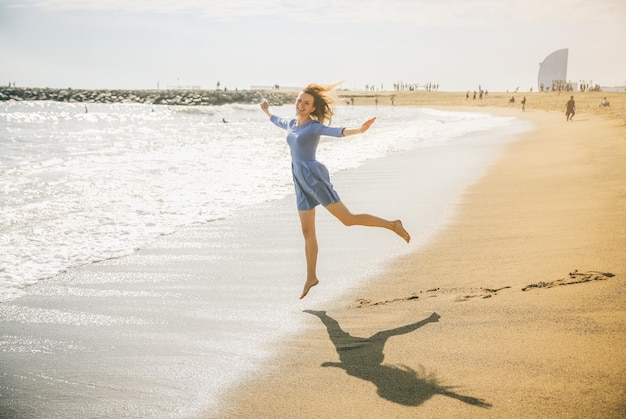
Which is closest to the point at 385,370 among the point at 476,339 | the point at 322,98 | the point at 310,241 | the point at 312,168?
the point at 476,339

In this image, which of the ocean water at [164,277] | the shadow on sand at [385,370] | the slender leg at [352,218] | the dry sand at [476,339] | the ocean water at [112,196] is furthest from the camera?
the ocean water at [112,196]

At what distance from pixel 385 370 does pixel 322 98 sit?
8.66 ft

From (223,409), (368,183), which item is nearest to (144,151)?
(368,183)

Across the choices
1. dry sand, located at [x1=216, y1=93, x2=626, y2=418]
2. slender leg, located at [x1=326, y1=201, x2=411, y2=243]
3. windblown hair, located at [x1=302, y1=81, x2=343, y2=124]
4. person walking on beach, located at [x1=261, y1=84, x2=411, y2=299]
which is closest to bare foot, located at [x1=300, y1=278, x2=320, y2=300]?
person walking on beach, located at [x1=261, y1=84, x2=411, y2=299]

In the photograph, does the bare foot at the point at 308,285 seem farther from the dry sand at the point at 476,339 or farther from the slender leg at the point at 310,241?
the dry sand at the point at 476,339

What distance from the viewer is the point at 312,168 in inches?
186

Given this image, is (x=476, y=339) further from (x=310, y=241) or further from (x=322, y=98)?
(x=322, y=98)

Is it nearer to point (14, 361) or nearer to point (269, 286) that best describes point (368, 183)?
point (269, 286)

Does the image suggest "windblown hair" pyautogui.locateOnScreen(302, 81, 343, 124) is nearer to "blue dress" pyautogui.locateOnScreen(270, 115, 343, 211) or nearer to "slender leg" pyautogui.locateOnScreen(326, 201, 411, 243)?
"blue dress" pyautogui.locateOnScreen(270, 115, 343, 211)

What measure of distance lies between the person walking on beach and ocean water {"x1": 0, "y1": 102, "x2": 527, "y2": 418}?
1.80ft

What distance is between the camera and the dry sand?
2.83 m

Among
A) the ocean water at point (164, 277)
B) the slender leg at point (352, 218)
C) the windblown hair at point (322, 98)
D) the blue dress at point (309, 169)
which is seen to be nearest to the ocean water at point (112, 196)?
the ocean water at point (164, 277)

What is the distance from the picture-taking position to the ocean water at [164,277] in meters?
3.29

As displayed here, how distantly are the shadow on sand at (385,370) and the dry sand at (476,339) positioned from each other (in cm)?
1
